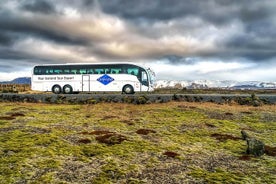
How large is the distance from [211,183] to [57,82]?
4810 centimetres

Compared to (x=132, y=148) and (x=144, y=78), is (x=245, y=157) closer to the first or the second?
(x=132, y=148)

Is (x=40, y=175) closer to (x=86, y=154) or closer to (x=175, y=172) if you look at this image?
(x=86, y=154)

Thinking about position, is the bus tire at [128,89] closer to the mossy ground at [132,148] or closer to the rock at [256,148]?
the mossy ground at [132,148]

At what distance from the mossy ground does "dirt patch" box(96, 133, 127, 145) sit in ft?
0.18

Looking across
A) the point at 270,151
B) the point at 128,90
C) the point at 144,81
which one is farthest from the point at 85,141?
the point at 144,81

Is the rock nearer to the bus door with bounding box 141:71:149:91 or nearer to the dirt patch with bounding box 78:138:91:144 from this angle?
the dirt patch with bounding box 78:138:91:144

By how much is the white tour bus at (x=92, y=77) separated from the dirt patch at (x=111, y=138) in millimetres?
34805

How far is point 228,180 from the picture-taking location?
1124 centimetres

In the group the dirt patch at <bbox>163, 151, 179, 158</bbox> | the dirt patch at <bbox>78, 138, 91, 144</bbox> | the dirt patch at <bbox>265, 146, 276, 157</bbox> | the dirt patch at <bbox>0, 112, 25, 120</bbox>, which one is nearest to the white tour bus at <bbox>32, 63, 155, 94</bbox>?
the dirt patch at <bbox>0, 112, 25, 120</bbox>

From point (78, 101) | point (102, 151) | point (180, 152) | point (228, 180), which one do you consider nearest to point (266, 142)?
point (180, 152)

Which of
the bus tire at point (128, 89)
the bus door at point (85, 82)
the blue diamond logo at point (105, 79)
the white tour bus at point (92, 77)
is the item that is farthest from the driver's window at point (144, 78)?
the bus door at point (85, 82)

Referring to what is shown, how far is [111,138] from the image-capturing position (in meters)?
16.5

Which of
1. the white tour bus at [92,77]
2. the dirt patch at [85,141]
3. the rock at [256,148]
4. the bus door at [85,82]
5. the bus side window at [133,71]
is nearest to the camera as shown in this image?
the rock at [256,148]

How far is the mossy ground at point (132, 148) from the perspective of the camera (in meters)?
11.6
